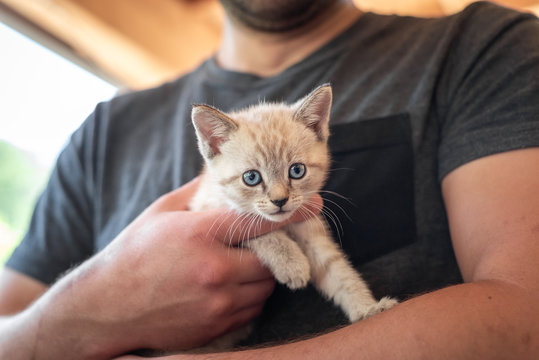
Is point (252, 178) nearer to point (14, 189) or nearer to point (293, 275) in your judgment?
point (293, 275)

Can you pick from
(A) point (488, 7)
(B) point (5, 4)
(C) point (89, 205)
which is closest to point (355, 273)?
(A) point (488, 7)

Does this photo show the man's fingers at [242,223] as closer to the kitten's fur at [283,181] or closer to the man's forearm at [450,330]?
the kitten's fur at [283,181]

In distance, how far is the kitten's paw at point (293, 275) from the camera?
3.35 feet

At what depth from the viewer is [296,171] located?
113 cm

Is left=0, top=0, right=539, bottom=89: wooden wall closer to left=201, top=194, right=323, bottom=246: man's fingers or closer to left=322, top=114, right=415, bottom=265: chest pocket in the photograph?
left=322, top=114, right=415, bottom=265: chest pocket

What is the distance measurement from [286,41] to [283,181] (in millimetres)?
708

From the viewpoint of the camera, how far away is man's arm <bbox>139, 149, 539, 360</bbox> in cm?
74

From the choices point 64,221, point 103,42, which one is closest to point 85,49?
point 103,42

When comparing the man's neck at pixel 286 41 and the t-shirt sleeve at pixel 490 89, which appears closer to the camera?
the t-shirt sleeve at pixel 490 89

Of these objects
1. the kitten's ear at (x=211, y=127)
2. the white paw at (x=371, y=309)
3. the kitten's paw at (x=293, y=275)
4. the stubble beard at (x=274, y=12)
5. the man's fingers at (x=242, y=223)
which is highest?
the stubble beard at (x=274, y=12)

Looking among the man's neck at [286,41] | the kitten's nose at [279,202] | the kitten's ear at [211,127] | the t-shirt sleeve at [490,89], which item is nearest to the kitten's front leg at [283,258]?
the kitten's nose at [279,202]

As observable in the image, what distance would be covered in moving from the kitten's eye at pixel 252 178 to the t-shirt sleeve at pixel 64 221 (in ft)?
2.71

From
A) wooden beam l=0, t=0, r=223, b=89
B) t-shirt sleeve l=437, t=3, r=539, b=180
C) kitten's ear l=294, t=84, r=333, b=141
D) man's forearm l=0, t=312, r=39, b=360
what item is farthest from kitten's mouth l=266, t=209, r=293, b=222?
wooden beam l=0, t=0, r=223, b=89

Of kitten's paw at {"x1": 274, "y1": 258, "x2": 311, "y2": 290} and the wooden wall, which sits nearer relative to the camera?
kitten's paw at {"x1": 274, "y1": 258, "x2": 311, "y2": 290}
